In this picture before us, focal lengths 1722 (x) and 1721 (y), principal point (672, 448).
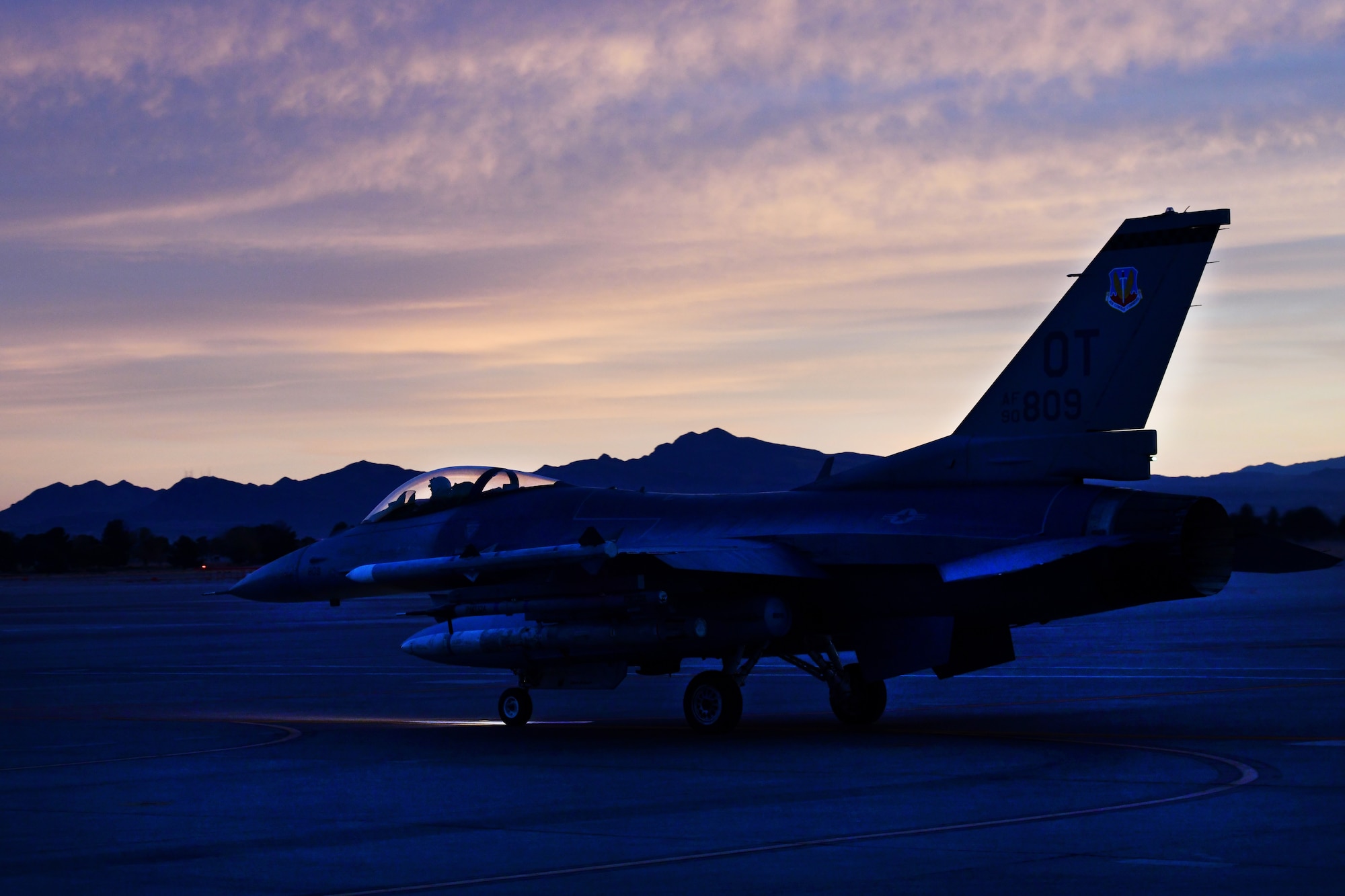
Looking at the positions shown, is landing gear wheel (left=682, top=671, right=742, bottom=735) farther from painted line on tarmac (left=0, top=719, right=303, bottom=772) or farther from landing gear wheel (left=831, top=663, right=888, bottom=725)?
painted line on tarmac (left=0, top=719, right=303, bottom=772)

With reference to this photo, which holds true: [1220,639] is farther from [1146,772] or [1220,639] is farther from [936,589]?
[1146,772]

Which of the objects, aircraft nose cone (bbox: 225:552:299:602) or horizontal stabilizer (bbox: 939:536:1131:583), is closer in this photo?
horizontal stabilizer (bbox: 939:536:1131:583)

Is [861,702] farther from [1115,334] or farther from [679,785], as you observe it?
[679,785]

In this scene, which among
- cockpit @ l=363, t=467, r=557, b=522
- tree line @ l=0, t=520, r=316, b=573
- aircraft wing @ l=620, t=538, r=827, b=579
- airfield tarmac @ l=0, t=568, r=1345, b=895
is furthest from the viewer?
tree line @ l=0, t=520, r=316, b=573

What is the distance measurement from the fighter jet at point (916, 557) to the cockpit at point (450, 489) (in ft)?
6.80

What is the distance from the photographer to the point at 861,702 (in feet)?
65.9

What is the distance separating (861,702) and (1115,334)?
513cm

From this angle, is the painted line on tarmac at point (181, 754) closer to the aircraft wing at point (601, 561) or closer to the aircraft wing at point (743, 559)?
the aircraft wing at point (601, 561)

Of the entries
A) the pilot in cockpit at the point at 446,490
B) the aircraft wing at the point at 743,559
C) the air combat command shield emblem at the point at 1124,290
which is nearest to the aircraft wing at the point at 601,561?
the aircraft wing at the point at 743,559

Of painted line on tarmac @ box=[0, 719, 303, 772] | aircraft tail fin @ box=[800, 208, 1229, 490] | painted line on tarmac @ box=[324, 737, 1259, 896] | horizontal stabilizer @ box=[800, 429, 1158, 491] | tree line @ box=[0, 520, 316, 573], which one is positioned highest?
tree line @ box=[0, 520, 316, 573]

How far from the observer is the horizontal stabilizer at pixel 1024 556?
17.5m

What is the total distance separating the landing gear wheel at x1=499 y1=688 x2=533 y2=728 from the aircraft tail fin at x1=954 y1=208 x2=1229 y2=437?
6494 millimetres

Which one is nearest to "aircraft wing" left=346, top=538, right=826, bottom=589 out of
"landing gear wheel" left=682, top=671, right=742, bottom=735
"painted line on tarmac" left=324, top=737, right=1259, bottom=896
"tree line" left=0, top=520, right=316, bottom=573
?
"landing gear wheel" left=682, top=671, right=742, bottom=735

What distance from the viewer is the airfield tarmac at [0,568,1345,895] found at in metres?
10.3
